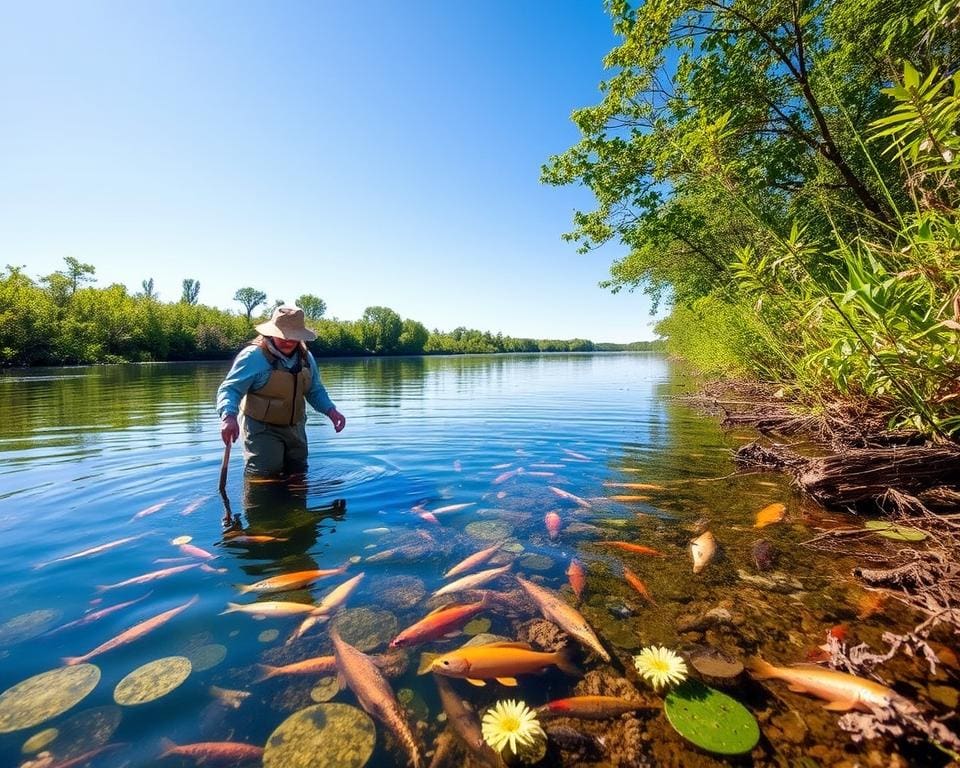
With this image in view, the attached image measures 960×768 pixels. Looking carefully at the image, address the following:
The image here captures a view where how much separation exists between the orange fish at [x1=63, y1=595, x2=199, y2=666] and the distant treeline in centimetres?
5576

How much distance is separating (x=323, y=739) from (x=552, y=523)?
308 centimetres

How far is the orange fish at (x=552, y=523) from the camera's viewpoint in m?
4.41

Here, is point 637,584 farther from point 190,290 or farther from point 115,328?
point 190,290

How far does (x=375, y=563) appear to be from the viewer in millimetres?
3859

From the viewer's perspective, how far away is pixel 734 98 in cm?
832

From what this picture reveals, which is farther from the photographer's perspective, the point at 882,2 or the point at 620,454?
the point at 620,454

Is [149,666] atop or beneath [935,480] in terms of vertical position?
beneath

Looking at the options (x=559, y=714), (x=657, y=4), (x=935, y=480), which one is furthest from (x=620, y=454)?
(x=657, y=4)

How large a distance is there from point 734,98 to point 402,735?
11274 millimetres

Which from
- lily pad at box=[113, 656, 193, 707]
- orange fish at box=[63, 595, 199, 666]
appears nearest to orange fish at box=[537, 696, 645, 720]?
lily pad at box=[113, 656, 193, 707]

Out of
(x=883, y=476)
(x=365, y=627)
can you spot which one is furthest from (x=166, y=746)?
(x=883, y=476)

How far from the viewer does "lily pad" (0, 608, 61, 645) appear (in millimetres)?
2834

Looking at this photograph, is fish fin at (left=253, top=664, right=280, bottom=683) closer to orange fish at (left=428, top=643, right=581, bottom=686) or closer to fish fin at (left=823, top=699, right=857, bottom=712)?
orange fish at (left=428, top=643, right=581, bottom=686)

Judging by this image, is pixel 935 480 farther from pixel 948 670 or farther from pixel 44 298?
pixel 44 298
